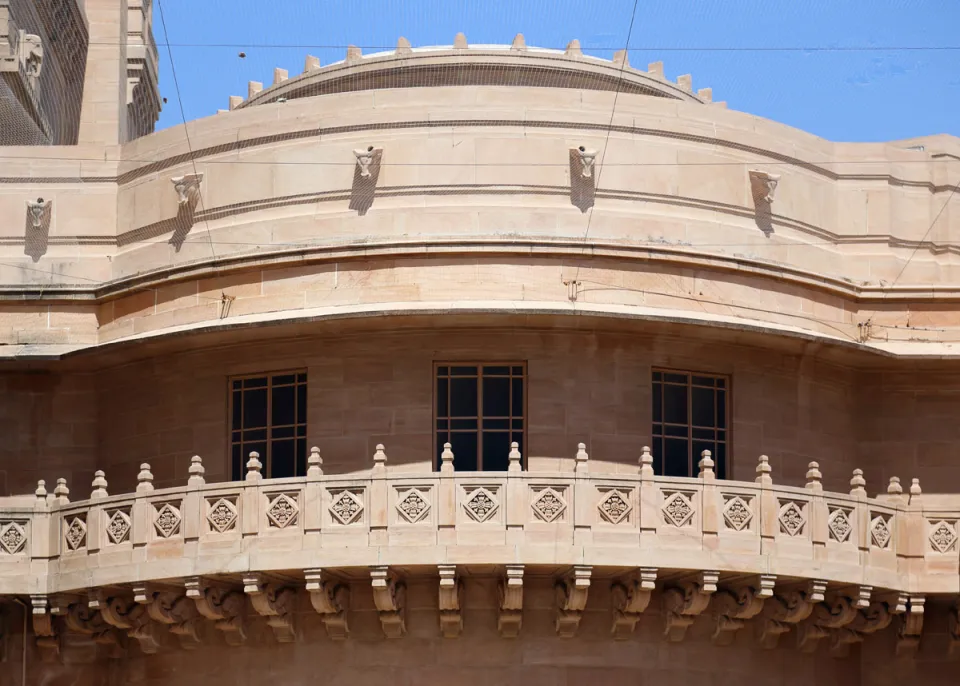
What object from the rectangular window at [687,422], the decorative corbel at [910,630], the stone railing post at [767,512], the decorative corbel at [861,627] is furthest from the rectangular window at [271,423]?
the decorative corbel at [910,630]

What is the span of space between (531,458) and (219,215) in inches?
274

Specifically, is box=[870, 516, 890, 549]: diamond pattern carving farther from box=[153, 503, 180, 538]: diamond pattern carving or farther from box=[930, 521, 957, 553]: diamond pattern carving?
box=[153, 503, 180, 538]: diamond pattern carving

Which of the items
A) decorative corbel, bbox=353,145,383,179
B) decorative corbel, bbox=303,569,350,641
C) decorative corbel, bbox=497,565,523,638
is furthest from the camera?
decorative corbel, bbox=353,145,383,179

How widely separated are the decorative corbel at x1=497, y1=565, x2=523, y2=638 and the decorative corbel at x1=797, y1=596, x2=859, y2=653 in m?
4.84

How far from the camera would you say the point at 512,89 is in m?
39.7

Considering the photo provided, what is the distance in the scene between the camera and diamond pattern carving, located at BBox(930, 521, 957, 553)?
123ft

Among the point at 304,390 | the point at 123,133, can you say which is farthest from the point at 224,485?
the point at 123,133

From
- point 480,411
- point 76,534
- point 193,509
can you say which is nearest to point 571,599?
point 480,411

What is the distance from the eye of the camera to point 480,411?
38312 mm

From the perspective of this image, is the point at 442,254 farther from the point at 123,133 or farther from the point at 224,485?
the point at 123,133

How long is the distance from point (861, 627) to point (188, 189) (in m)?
13.4

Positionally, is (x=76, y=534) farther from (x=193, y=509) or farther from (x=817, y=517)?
(x=817, y=517)

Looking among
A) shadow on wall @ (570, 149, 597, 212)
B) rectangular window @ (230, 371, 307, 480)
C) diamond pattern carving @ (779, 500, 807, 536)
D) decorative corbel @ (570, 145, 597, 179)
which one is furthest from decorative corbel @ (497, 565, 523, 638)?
decorative corbel @ (570, 145, 597, 179)

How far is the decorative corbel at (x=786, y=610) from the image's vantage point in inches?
1432
